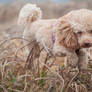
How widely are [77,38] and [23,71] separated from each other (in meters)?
0.90

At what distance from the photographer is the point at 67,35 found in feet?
12.8

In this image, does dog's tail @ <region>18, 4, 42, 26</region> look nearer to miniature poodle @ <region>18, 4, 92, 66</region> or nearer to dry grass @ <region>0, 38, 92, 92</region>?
miniature poodle @ <region>18, 4, 92, 66</region>

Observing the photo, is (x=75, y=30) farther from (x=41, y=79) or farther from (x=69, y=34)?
(x=41, y=79)

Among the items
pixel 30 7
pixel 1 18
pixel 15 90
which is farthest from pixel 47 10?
pixel 15 90

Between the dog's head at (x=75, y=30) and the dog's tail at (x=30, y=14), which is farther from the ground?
the dog's tail at (x=30, y=14)


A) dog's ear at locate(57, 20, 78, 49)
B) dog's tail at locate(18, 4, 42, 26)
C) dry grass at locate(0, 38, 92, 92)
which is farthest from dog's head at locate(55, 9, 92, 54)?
dog's tail at locate(18, 4, 42, 26)

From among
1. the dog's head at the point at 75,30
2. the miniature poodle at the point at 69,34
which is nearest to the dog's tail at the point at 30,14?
the miniature poodle at the point at 69,34

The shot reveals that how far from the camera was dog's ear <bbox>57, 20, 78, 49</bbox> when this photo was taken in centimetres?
387

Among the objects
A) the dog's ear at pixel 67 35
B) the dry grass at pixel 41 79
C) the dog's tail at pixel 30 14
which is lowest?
the dry grass at pixel 41 79

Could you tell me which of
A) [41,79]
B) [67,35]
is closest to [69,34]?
[67,35]

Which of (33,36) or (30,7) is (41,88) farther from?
(30,7)

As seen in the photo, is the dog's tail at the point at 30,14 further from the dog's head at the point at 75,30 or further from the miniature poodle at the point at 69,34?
the dog's head at the point at 75,30

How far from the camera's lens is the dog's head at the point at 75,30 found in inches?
143

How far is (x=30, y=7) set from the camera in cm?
541
